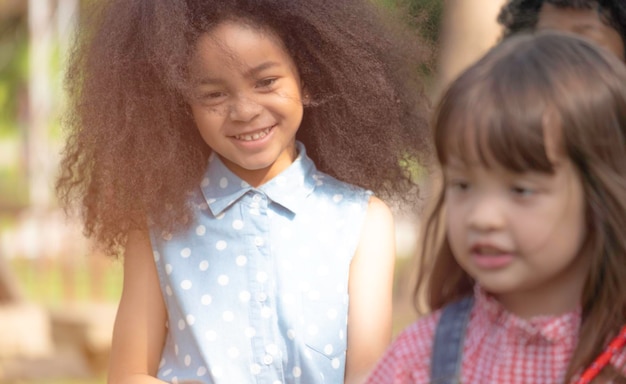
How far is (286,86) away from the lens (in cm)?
320

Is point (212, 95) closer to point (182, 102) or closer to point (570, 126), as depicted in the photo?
point (182, 102)

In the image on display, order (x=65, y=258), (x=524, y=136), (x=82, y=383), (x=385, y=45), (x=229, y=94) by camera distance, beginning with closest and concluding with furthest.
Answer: (x=524, y=136) < (x=229, y=94) < (x=385, y=45) < (x=82, y=383) < (x=65, y=258)

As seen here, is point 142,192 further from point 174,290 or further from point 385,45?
point 385,45

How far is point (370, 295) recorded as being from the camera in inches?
126

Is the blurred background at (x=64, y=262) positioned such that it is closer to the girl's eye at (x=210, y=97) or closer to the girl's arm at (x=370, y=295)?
the girl's arm at (x=370, y=295)

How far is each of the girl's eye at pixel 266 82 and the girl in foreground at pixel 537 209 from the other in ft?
2.98

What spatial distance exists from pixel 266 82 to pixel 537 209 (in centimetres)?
117

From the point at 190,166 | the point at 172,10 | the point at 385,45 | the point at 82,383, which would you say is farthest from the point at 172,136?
the point at 82,383

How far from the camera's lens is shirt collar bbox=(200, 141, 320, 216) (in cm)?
327

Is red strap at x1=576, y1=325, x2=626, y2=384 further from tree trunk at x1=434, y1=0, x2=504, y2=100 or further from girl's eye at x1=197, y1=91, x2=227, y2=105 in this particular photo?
tree trunk at x1=434, y1=0, x2=504, y2=100

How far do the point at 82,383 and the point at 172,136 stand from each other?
499 cm

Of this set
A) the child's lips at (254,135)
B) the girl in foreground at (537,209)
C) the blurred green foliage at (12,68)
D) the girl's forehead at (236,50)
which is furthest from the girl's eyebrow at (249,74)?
the blurred green foliage at (12,68)

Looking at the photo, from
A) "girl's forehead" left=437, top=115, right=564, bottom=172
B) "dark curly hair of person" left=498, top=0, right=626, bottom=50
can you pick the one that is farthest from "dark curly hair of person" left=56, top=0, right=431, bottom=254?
"girl's forehead" left=437, top=115, right=564, bottom=172

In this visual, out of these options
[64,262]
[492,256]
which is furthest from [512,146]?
[64,262]
